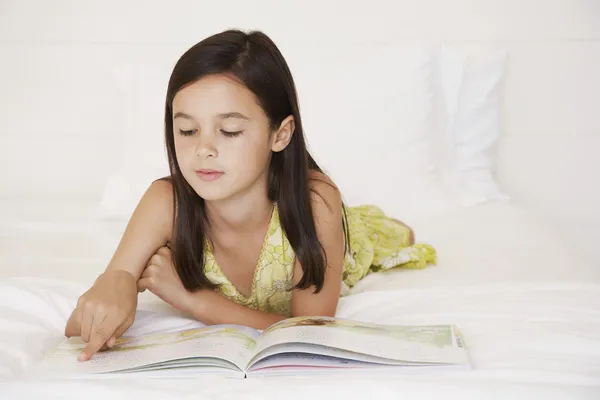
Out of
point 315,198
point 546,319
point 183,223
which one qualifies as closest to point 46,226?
point 183,223

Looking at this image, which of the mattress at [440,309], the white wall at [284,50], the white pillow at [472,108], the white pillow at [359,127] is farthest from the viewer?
the white wall at [284,50]

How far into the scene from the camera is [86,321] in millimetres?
1106

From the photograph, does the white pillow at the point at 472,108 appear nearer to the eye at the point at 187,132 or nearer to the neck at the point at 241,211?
the neck at the point at 241,211

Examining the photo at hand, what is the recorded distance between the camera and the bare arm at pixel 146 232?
4.37 feet

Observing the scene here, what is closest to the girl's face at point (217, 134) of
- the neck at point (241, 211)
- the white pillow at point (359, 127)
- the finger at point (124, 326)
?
the neck at point (241, 211)

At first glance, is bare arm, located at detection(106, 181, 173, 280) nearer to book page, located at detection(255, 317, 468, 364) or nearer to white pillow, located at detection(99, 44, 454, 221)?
book page, located at detection(255, 317, 468, 364)

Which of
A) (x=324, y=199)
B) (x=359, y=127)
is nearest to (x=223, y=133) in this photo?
(x=324, y=199)

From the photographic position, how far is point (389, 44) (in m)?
2.33

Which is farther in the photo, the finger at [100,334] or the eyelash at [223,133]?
the eyelash at [223,133]

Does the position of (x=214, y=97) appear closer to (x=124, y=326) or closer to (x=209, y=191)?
(x=209, y=191)

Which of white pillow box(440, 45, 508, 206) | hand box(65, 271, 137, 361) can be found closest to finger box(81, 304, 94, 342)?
hand box(65, 271, 137, 361)

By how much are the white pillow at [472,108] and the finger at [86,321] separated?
130 cm

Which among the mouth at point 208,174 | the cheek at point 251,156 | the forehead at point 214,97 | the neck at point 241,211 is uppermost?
the forehead at point 214,97

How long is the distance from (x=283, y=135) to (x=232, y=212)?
163 mm
